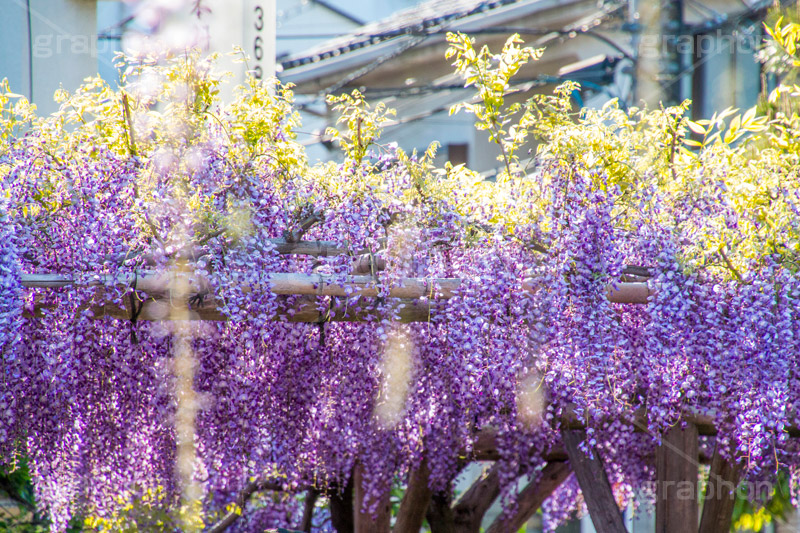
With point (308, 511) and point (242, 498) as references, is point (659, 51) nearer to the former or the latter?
point (308, 511)

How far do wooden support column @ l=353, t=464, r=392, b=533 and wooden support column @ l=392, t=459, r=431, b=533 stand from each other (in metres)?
0.11

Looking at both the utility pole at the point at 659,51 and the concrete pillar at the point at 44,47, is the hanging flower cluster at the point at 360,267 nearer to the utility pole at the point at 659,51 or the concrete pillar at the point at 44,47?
the concrete pillar at the point at 44,47

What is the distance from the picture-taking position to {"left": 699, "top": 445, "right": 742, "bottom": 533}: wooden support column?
595 cm

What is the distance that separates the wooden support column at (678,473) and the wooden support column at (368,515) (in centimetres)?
205

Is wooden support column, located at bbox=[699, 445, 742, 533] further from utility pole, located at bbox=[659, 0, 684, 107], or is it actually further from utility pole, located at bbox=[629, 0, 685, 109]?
utility pole, located at bbox=[659, 0, 684, 107]

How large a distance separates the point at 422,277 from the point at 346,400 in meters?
1.07

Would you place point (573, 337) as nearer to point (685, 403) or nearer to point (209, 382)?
point (685, 403)

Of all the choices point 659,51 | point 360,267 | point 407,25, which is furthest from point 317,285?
point 407,25

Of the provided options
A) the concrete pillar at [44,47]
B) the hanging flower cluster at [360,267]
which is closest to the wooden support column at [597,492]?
the hanging flower cluster at [360,267]

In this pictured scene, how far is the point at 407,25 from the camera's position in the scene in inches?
510

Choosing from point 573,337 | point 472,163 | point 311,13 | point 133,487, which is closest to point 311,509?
point 133,487

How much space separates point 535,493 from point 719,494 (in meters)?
1.43

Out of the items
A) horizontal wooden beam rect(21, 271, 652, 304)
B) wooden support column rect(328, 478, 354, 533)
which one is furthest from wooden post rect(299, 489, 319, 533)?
horizontal wooden beam rect(21, 271, 652, 304)

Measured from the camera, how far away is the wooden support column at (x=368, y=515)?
6715 mm
